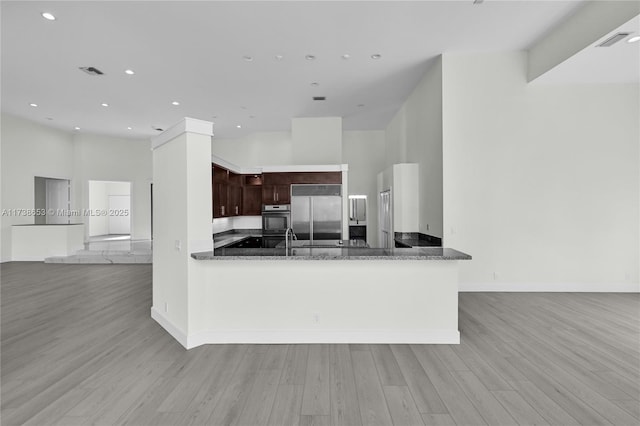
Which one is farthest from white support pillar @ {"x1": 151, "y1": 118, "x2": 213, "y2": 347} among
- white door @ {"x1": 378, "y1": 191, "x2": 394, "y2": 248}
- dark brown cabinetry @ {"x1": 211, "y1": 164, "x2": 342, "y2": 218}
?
white door @ {"x1": 378, "y1": 191, "x2": 394, "y2": 248}

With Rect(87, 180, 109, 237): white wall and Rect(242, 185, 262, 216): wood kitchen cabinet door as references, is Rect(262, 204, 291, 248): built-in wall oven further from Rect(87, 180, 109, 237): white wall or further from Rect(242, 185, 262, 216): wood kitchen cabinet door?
Rect(87, 180, 109, 237): white wall

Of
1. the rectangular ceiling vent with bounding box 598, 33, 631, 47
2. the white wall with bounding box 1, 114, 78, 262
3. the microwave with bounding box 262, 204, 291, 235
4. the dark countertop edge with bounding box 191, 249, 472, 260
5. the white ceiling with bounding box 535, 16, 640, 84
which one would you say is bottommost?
the dark countertop edge with bounding box 191, 249, 472, 260

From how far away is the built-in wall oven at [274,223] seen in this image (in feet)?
24.0

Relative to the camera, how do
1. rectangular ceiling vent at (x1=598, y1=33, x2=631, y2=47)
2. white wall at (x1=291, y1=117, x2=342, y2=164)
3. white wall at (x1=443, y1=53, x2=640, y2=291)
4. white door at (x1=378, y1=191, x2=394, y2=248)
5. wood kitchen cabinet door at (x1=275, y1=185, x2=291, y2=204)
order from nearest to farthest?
rectangular ceiling vent at (x1=598, y1=33, x2=631, y2=47) < white wall at (x1=443, y1=53, x2=640, y2=291) < white door at (x1=378, y1=191, x2=394, y2=248) < wood kitchen cabinet door at (x1=275, y1=185, x2=291, y2=204) < white wall at (x1=291, y1=117, x2=342, y2=164)

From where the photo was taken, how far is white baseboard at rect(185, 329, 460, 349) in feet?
10.4

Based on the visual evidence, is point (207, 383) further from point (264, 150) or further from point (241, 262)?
point (264, 150)

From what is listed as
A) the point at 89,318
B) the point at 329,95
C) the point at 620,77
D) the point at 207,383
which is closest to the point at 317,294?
the point at 207,383

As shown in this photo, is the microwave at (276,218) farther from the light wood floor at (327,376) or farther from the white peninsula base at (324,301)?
the white peninsula base at (324,301)

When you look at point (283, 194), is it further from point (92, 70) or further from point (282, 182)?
point (92, 70)

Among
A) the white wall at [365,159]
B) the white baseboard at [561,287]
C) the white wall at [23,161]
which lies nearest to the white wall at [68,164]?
the white wall at [23,161]

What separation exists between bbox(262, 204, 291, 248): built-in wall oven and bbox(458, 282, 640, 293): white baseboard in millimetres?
4089

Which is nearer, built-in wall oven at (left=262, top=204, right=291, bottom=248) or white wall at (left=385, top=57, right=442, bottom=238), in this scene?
white wall at (left=385, top=57, right=442, bottom=238)

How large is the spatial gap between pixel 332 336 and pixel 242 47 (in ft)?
13.4

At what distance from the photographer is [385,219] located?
23.0 feet
